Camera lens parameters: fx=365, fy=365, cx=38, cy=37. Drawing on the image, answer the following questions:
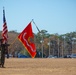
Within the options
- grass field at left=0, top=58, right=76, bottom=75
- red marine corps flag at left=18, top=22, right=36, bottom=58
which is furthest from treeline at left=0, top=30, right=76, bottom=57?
red marine corps flag at left=18, top=22, right=36, bottom=58

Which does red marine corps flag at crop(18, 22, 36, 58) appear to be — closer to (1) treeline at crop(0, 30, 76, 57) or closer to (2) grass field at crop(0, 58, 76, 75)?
(2) grass field at crop(0, 58, 76, 75)

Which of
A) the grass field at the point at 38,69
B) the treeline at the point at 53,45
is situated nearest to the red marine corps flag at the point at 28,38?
the grass field at the point at 38,69

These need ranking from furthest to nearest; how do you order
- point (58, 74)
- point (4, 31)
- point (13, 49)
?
point (13, 49), point (4, 31), point (58, 74)

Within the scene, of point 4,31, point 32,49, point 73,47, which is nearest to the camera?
point 32,49

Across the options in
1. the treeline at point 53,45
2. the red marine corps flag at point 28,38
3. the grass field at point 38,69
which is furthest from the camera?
the treeline at point 53,45

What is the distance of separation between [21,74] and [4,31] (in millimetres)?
9743

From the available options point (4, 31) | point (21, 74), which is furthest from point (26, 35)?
point (21, 74)

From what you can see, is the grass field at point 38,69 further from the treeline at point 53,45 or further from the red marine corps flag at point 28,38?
the treeline at point 53,45

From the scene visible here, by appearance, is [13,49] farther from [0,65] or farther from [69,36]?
[0,65]

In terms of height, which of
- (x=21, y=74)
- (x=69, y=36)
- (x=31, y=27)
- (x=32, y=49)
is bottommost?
(x=21, y=74)

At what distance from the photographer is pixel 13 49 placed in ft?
492

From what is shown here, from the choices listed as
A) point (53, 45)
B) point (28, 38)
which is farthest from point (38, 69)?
point (53, 45)

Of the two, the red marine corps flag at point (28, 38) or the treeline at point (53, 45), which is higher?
the treeline at point (53, 45)

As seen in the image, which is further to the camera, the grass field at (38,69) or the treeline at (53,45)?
the treeline at (53,45)
